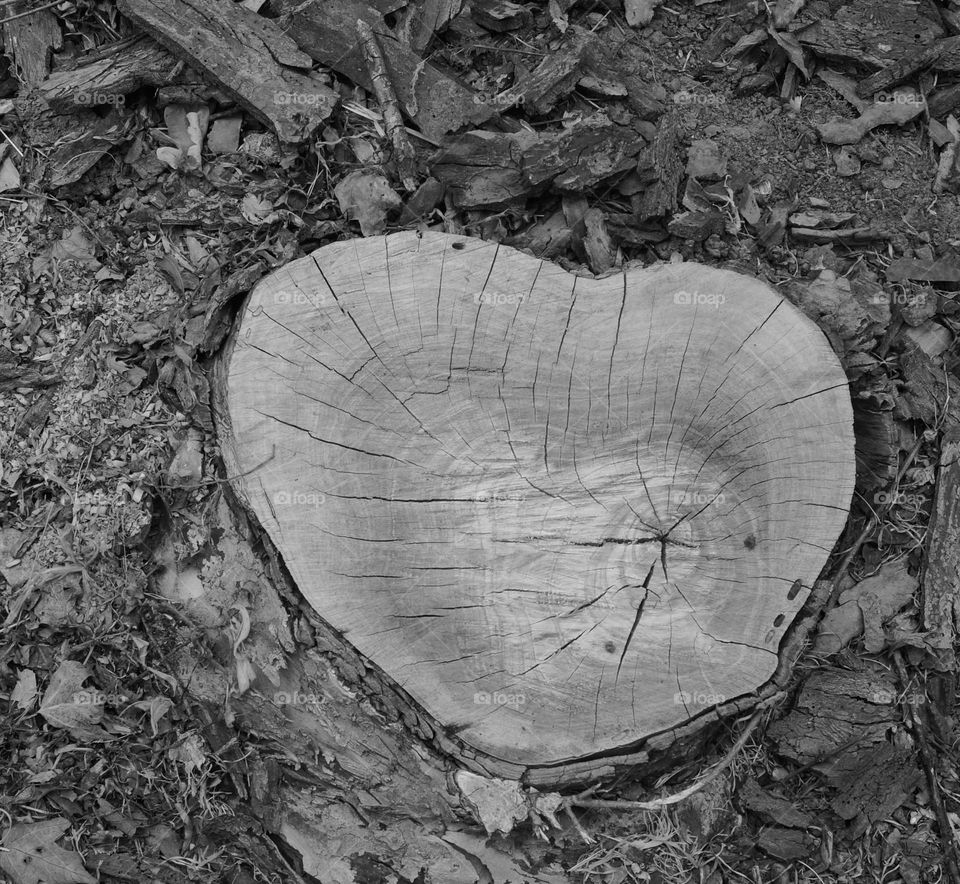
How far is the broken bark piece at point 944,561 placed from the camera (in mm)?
2850

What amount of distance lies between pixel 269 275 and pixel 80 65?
1430 mm

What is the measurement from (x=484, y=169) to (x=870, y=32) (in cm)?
180

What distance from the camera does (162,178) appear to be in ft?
10.1

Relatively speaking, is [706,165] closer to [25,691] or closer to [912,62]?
[912,62]

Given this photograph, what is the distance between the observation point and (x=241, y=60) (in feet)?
9.77

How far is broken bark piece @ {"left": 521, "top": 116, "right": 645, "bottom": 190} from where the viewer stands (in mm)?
2910

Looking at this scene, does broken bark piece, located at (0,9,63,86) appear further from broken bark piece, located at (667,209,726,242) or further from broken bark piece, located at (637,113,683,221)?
broken bark piece, located at (667,209,726,242)

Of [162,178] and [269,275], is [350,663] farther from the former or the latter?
[162,178]

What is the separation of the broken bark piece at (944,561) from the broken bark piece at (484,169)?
1.95 meters

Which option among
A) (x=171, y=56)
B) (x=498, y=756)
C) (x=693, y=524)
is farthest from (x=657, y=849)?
(x=171, y=56)

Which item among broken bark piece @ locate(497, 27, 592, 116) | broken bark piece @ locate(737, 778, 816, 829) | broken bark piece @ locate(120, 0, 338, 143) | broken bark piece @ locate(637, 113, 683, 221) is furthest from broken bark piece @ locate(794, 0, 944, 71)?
broken bark piece @ locate(737, 778, 816, 829)

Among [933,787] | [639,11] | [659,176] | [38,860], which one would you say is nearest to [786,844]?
[933,787]

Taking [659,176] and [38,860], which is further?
[659,176]

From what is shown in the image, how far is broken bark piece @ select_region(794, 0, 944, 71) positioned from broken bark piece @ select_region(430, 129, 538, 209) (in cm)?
136
